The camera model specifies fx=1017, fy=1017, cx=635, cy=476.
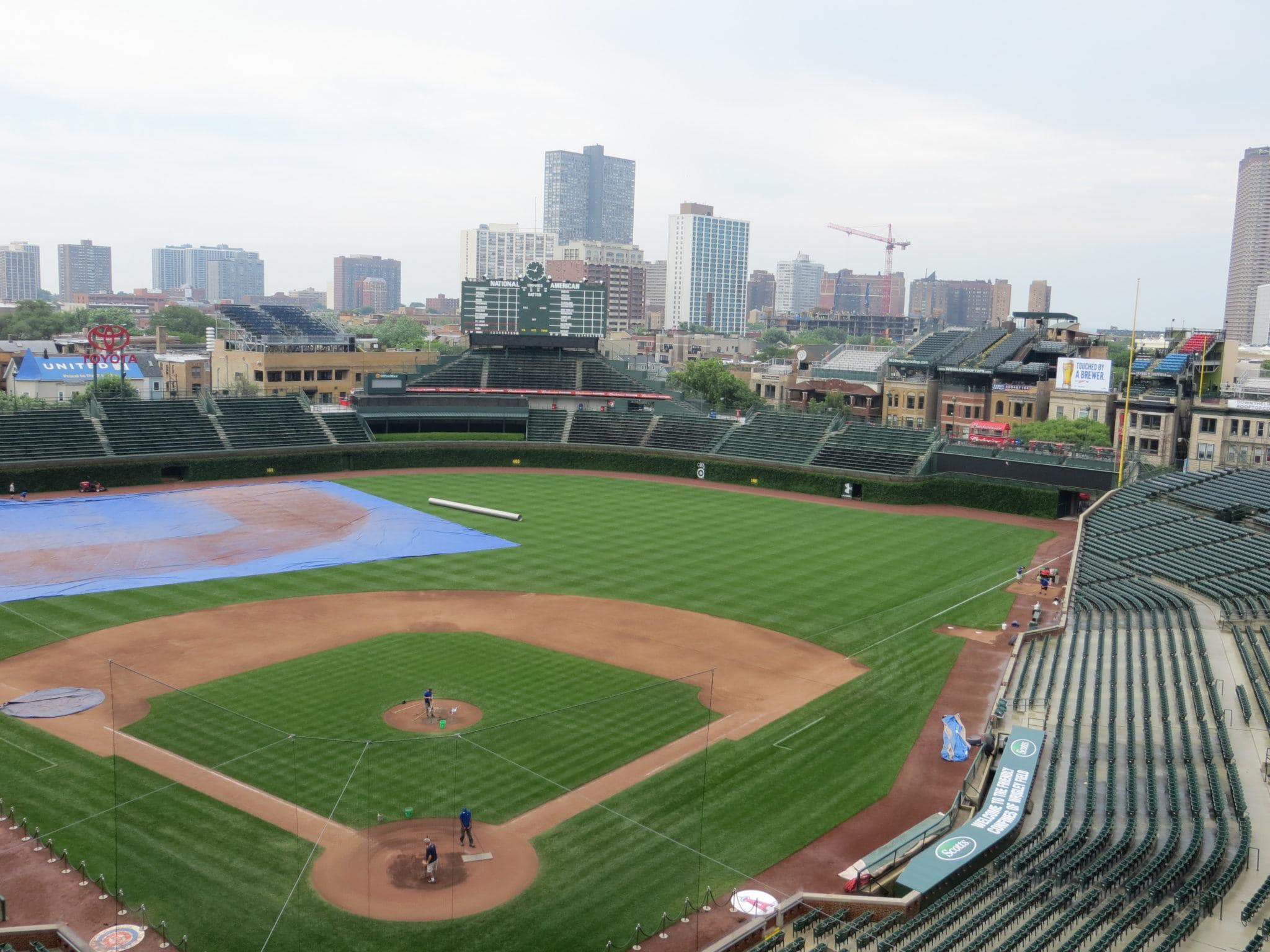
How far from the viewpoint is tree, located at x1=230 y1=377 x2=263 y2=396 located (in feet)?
322

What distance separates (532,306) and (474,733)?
71672mm

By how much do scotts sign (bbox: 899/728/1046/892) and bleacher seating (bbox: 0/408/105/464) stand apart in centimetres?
6044

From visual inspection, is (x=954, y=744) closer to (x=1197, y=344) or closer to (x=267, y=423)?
(x=267, y=423)

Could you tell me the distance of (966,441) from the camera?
7506 centimetres

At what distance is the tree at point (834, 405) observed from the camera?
10638 cm

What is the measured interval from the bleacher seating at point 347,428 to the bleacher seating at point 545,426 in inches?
512

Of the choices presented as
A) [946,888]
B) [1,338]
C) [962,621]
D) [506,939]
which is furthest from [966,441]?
[1,338]

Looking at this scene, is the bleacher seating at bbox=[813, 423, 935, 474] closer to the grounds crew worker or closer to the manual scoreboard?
the manual scoreboard

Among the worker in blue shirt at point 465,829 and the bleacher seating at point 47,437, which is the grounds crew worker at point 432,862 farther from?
the bleacher seating at point 47,437

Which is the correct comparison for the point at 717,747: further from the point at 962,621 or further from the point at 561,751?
the point at 962,621

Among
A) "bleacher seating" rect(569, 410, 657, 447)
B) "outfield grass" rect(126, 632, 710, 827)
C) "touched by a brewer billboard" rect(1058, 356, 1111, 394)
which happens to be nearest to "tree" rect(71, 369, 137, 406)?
"bleacher seating" rect(569, 410, 657, 447)

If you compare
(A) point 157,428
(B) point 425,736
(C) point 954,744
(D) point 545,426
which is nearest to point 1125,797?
(C) point 954,744

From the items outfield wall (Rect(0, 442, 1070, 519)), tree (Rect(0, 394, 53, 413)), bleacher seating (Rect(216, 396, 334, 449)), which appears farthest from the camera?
tree (Rect(0, 394, 53, 413))

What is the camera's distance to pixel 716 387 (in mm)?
111812
